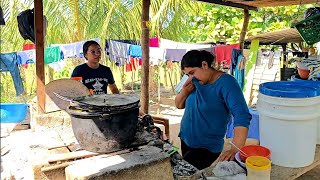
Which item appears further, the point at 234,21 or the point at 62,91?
the point at 234,21

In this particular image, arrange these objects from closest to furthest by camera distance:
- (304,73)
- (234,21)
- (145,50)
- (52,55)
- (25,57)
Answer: (304,73) → (145,50) → (25,57) → (52,55) → (234,21)

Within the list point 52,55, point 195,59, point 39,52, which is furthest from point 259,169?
point 52,55

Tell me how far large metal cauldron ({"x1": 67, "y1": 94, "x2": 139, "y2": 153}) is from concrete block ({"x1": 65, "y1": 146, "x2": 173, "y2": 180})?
0.09 meters

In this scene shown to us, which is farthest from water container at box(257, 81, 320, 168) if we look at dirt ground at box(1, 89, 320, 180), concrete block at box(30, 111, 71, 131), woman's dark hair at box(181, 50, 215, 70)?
concrete block at box(30, 111, 71, 131)

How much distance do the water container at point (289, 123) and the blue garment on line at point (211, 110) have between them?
263 millimetres

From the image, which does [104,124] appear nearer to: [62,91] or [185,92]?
[185,92]

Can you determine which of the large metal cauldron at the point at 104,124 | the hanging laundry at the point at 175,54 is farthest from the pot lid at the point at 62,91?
the hanging laundry at the point at 175,54

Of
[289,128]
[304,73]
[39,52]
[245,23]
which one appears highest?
[245,23]

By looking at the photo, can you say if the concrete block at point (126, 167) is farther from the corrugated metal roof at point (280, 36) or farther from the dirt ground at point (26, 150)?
the corrugated metal roof at point (280, 36)

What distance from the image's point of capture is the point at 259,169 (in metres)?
1.54

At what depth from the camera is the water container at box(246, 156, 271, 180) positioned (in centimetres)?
154

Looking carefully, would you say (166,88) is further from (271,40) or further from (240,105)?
(240,105)

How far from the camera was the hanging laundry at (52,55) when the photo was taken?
8688mm

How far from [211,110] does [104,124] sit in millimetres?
Answer: 945
